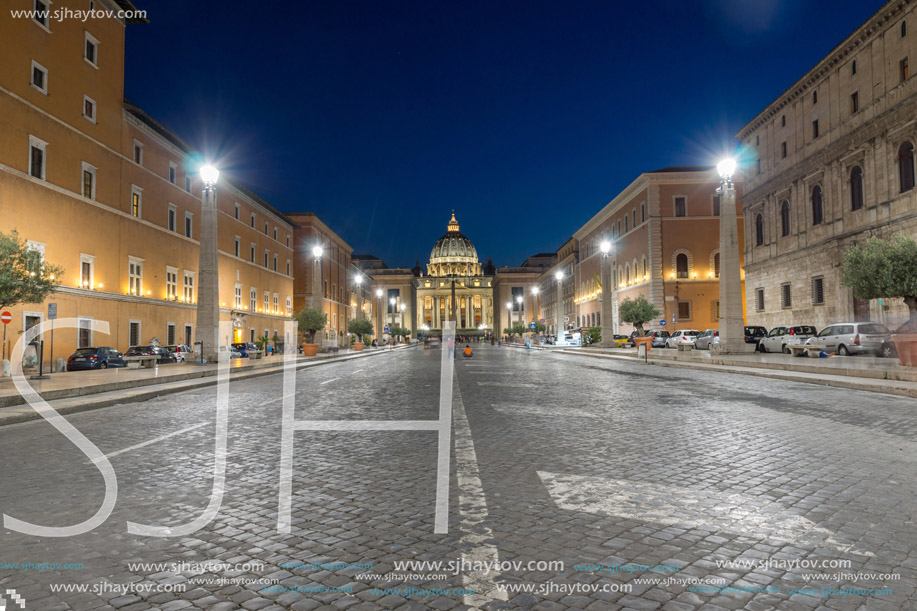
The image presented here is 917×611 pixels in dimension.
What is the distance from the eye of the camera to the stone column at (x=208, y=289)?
1030 inches

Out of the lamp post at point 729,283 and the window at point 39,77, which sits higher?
the window at point 39,77

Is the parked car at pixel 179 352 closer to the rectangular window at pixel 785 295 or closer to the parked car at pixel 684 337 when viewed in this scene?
the parked car at pixel 684 337

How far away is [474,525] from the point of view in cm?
409

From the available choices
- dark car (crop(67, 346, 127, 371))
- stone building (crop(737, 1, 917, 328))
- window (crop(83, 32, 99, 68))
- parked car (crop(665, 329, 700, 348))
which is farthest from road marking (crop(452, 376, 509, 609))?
parked car (crop(665, 329, 700, 348))

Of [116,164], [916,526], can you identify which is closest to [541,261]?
[116,164]

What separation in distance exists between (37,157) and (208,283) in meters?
9.39

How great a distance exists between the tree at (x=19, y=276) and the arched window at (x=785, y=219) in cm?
4117

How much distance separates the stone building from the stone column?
104 ft

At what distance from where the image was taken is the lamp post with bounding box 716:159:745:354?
87.9 feet

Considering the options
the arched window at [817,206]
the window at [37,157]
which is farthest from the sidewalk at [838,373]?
the window at [37,157]

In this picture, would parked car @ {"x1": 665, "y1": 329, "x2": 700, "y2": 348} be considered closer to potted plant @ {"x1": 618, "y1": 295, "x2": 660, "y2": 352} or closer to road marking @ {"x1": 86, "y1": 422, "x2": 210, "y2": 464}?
potted plant @ {"x1": 618, "y1": 295, "x2": 660, "y2": 352}

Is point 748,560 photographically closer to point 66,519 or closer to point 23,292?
point 66,519

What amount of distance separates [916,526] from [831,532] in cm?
64

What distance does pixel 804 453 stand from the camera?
653 centimetres
